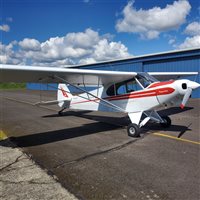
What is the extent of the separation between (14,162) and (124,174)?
8.16 ft

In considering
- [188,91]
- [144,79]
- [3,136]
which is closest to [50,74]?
[3,136]

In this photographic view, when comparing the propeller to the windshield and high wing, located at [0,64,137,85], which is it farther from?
high wing, located at [0,64,137,85]

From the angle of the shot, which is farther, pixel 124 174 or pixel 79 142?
pixel 79 142

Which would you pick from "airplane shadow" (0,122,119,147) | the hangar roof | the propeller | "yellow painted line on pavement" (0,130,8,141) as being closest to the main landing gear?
"airplane shadow" (0,122,119,147)

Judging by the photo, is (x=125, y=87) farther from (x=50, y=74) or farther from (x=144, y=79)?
(x=50, y=74)

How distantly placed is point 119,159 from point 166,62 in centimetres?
1814

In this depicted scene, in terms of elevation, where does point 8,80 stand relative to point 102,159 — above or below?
above

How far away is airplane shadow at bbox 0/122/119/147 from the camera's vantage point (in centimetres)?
638

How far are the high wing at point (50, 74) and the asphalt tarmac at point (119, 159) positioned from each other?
75.1 inches

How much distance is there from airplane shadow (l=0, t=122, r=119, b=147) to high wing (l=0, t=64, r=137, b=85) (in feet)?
6.06

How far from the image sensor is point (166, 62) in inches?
831

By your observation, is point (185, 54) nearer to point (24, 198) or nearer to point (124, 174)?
point (124, 174)

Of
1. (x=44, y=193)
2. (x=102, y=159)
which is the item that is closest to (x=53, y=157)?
(x=102, y=159)

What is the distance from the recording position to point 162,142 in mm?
6141
